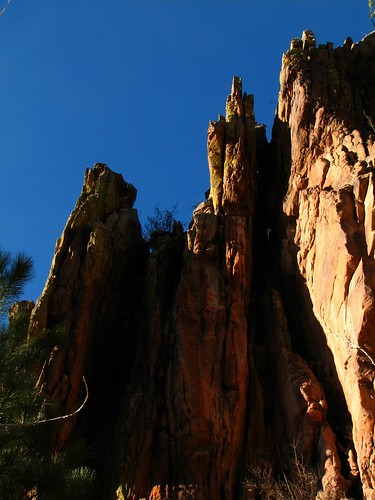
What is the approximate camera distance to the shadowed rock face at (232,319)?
20.4 meters

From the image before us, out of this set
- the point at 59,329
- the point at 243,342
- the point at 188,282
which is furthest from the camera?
the point at 188,282

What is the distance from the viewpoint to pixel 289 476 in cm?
2030

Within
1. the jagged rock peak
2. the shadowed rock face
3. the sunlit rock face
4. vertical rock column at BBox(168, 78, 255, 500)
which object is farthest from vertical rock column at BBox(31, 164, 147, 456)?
the sunlit rock face

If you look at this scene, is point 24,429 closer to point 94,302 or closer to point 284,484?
point 284,484

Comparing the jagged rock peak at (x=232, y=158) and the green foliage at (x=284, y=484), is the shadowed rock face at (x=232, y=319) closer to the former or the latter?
the jagged rock peak at (x=232, y=158)

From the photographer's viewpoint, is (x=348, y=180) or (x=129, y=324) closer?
(x=348, y=180)

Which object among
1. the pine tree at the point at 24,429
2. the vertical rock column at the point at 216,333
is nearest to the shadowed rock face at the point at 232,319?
the vertical rock column at the point at 216,333

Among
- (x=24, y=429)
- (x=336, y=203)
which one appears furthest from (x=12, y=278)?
(x=336, y=203)

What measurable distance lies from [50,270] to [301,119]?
12271 mm

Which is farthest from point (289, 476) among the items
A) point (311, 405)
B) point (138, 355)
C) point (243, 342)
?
point (138, 355)

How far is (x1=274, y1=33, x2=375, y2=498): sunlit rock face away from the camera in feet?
65.2

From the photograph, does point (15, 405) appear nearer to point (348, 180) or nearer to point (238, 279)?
point (238, 279)

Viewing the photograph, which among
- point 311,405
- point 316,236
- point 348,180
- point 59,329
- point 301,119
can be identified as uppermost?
point 301,119

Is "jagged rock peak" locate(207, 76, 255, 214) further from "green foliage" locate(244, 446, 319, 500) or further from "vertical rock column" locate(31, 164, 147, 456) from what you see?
"green foliage" locate(244, 446, 319, 500)
